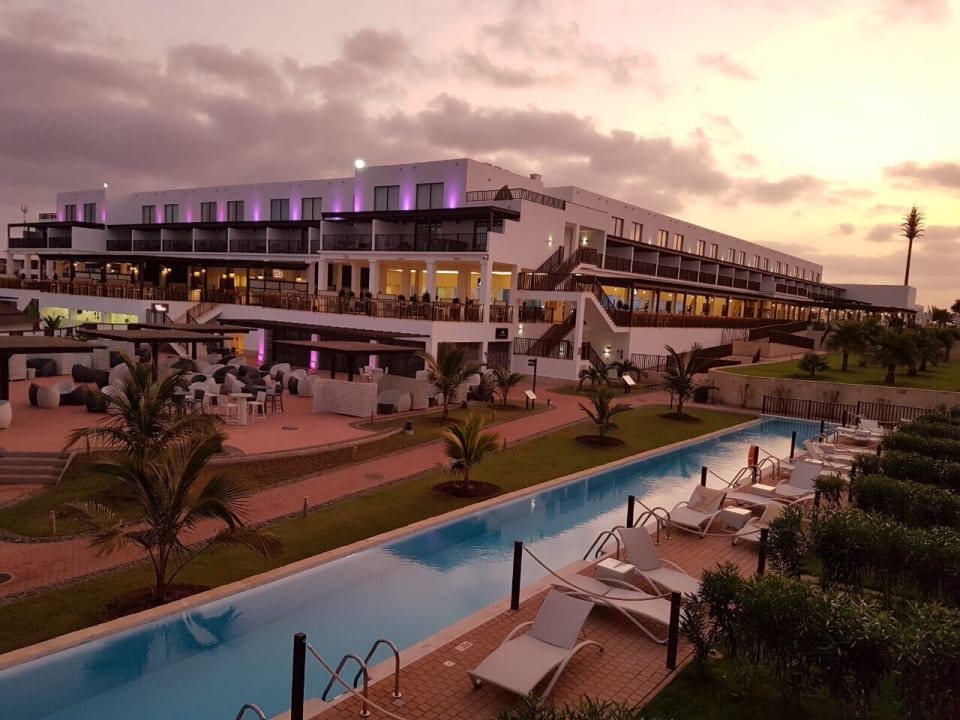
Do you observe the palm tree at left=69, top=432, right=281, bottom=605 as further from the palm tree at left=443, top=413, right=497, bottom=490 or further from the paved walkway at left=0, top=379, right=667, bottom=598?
the palm tree at left=443, top=413, right=497, bottom=490

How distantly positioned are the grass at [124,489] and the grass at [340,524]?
2352mm

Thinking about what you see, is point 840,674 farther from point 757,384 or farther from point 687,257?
point 687,257

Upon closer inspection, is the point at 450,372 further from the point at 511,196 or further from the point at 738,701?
the point at 511,196

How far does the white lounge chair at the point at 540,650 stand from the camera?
22.6ft

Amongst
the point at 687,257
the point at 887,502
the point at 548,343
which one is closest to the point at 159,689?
the point at 887,502

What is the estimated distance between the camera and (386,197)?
47.5 metres

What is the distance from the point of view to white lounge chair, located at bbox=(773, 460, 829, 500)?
14.9 meters

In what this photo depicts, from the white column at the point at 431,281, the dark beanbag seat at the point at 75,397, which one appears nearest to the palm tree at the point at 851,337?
the white column at the point at 431,281

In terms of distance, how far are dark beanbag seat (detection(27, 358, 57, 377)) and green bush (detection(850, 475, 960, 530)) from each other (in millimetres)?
29182

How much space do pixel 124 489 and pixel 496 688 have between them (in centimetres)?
1012

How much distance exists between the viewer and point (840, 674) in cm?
605

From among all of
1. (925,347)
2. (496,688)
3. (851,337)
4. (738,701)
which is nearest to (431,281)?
(851,337)

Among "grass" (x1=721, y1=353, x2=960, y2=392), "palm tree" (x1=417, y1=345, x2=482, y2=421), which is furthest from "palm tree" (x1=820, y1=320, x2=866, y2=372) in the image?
"palm tree" (x1=417, y1=345, x2=482, y2=421)

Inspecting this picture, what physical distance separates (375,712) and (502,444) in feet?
45.1
